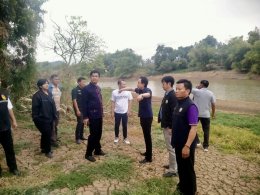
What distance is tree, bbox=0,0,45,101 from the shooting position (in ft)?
24.3

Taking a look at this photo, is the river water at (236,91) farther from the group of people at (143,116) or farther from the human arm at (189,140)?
the human arm at (189,140)

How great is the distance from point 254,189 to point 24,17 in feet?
25.8

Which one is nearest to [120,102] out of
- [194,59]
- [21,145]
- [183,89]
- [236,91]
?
[21,145]

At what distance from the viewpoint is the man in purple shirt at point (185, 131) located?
12.0 ft

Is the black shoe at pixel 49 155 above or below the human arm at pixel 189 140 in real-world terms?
below

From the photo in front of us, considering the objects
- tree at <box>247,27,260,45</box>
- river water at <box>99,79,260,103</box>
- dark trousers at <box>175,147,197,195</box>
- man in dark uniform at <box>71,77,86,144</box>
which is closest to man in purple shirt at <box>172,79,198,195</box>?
dark trousers at <box>175,147,197,195</box>

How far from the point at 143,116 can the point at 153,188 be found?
5.09 ft

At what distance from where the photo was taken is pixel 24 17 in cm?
812

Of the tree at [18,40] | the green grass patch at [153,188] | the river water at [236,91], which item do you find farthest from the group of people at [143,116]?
the river water at [236,91]

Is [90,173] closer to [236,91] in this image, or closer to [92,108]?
[92,108]

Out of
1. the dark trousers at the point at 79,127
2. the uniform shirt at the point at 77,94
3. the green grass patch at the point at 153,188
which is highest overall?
the uniform shirt at the point at 77,94

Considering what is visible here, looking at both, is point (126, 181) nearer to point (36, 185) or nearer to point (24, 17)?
point (36, 185)

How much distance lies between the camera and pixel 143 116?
17.7 feet

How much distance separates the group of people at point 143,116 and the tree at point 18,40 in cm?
238
